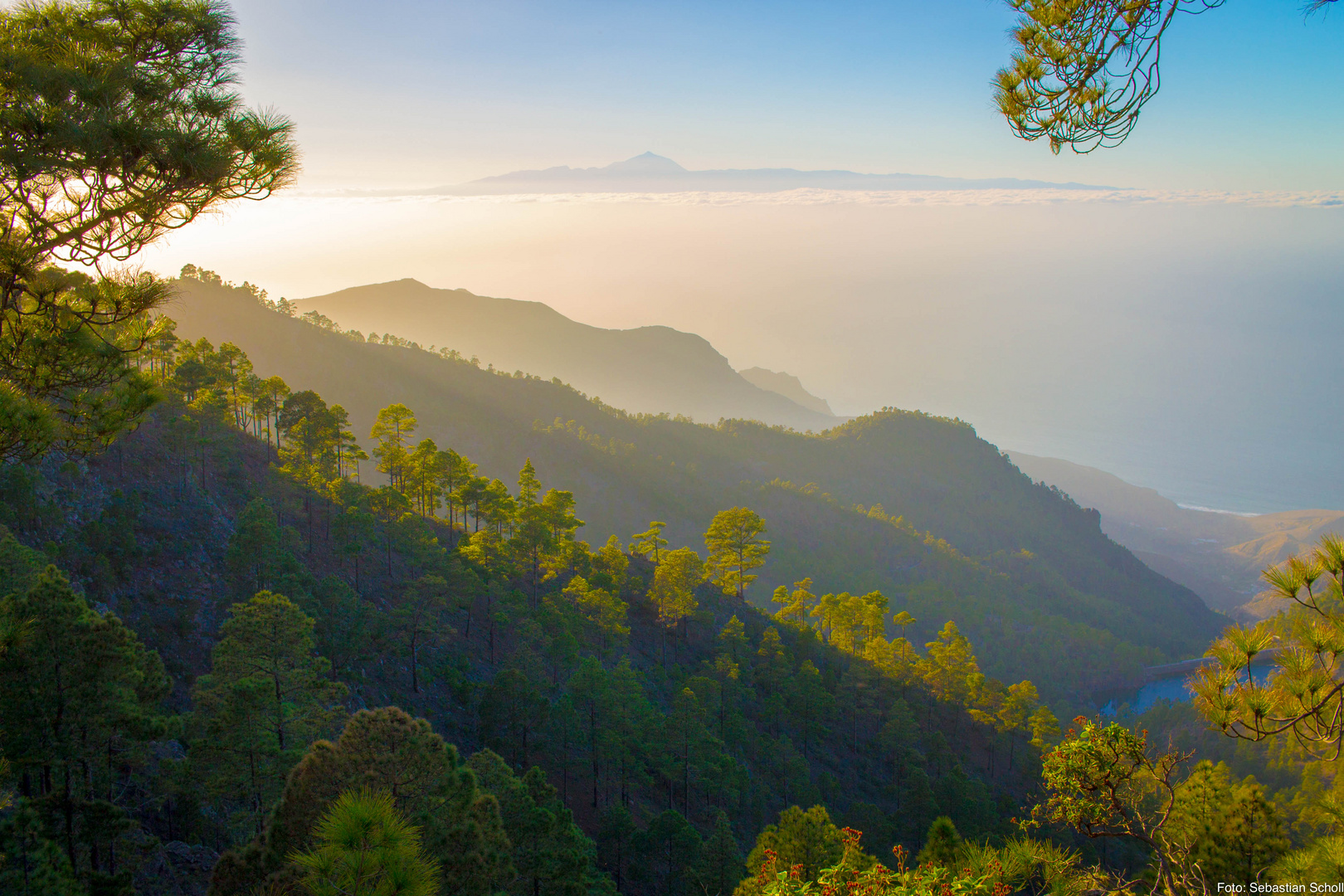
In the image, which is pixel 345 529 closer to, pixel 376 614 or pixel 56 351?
pixel 376 614

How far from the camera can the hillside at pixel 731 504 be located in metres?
120

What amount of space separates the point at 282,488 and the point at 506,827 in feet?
98.6

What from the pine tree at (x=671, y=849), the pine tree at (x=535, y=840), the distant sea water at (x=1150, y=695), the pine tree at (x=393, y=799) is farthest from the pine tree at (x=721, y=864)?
the distant sea water at (x=1150, y=695)

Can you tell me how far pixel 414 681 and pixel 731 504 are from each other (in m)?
118

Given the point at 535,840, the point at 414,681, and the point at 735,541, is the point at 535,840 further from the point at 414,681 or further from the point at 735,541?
the point at 735,541

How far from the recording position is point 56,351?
999 centimetres

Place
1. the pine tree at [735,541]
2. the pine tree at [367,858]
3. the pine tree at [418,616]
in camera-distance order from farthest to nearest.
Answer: the pine tree at [735,541] < the pine tree at [418,616] < the pine tree at [367,858]

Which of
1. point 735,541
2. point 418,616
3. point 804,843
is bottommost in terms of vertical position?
point 735,541

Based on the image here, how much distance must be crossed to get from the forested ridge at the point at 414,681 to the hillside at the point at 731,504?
71.3 m

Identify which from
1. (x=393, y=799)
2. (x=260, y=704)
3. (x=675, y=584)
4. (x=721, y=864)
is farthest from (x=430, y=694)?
(x=393, y=799)

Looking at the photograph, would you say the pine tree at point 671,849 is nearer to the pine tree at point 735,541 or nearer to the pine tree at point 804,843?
the pine tree at point 804,843

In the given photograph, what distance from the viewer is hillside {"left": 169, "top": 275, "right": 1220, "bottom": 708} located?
4732 inches

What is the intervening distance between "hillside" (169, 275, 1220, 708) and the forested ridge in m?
71.3

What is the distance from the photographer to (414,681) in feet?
96.3
